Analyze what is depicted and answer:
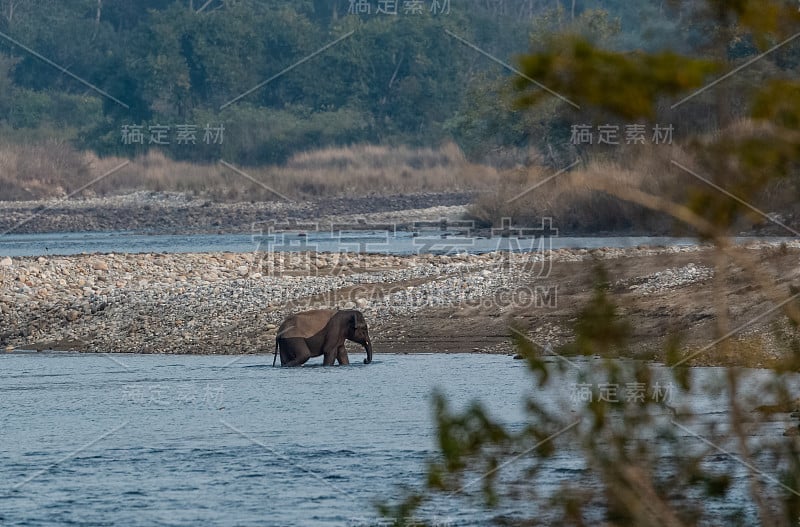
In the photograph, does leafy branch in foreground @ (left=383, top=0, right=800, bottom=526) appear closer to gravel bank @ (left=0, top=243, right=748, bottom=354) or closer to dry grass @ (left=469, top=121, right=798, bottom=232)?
gravel bank @ (left=0, top=243, right=748, bottom=354)

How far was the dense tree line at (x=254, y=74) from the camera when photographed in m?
65.3

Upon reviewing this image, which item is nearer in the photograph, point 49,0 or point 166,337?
point 166,337

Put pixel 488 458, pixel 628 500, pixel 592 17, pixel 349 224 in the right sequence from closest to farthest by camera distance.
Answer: pixel 628 500 → pixel 488 458 → pixel 349 224 → pixel 592 17

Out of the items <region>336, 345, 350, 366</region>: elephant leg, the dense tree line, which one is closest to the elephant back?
<region>336, 345, 350, 366</region>: elephant leg

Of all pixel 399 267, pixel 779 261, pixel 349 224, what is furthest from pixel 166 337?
pixel 349 224

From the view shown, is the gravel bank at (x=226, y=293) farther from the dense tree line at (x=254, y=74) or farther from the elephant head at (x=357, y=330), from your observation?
the dense tree line at (x=254, y=74)

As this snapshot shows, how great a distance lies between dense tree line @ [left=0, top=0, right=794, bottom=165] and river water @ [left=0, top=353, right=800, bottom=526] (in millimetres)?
45089

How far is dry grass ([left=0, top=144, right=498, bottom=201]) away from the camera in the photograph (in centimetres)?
5503

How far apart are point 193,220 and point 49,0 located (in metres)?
35.2

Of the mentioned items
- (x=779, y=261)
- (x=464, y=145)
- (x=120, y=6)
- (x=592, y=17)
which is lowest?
(x=779, y=261)

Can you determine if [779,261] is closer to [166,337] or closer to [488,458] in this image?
[166,337]

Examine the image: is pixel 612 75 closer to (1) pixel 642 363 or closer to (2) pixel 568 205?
(1) pixel 642 363

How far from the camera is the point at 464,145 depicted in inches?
2196

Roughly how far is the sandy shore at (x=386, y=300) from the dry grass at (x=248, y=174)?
2804 centimetres
